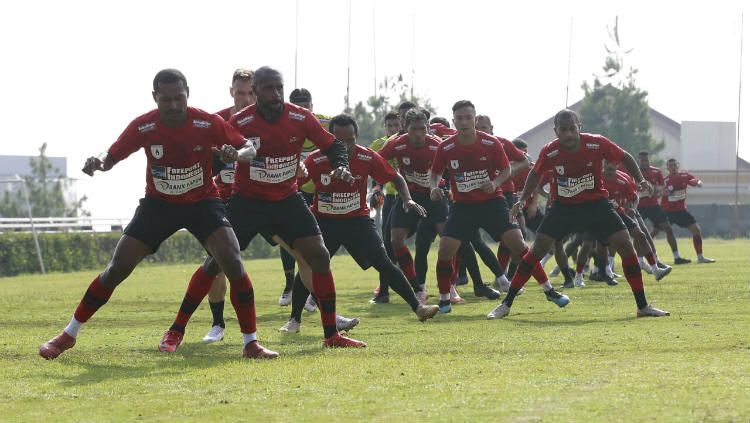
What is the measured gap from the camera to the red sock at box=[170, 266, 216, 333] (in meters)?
10.6

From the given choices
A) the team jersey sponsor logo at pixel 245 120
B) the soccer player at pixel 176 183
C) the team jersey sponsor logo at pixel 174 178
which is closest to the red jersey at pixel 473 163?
the team jersey sponsor logo at pixel 245 120

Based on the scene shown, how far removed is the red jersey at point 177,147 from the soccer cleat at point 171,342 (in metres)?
1.36

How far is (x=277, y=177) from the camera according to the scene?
1027 cm

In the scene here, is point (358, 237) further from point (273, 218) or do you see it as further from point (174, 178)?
point (174, 178)

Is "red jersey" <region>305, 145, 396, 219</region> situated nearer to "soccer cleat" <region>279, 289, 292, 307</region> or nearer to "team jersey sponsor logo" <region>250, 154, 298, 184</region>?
"team jersey sponsor logo" <region>250, 154, 298, 184</region>

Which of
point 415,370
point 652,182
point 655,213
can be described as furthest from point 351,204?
point 652,182

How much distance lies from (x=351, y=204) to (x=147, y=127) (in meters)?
3.42

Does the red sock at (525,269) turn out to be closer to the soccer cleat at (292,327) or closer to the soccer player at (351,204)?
the soccer player at (351,204)

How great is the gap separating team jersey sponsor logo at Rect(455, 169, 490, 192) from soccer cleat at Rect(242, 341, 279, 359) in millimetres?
4888

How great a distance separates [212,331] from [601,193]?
13.7 feet

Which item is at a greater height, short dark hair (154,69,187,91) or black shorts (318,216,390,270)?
short dark hair (154,69,187,91)

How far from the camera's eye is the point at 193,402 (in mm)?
7223

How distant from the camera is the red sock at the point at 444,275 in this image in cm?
1449

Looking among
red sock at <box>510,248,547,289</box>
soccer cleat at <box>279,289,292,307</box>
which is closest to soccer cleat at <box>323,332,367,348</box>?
red sock at <box>510,248,547,289</box>
